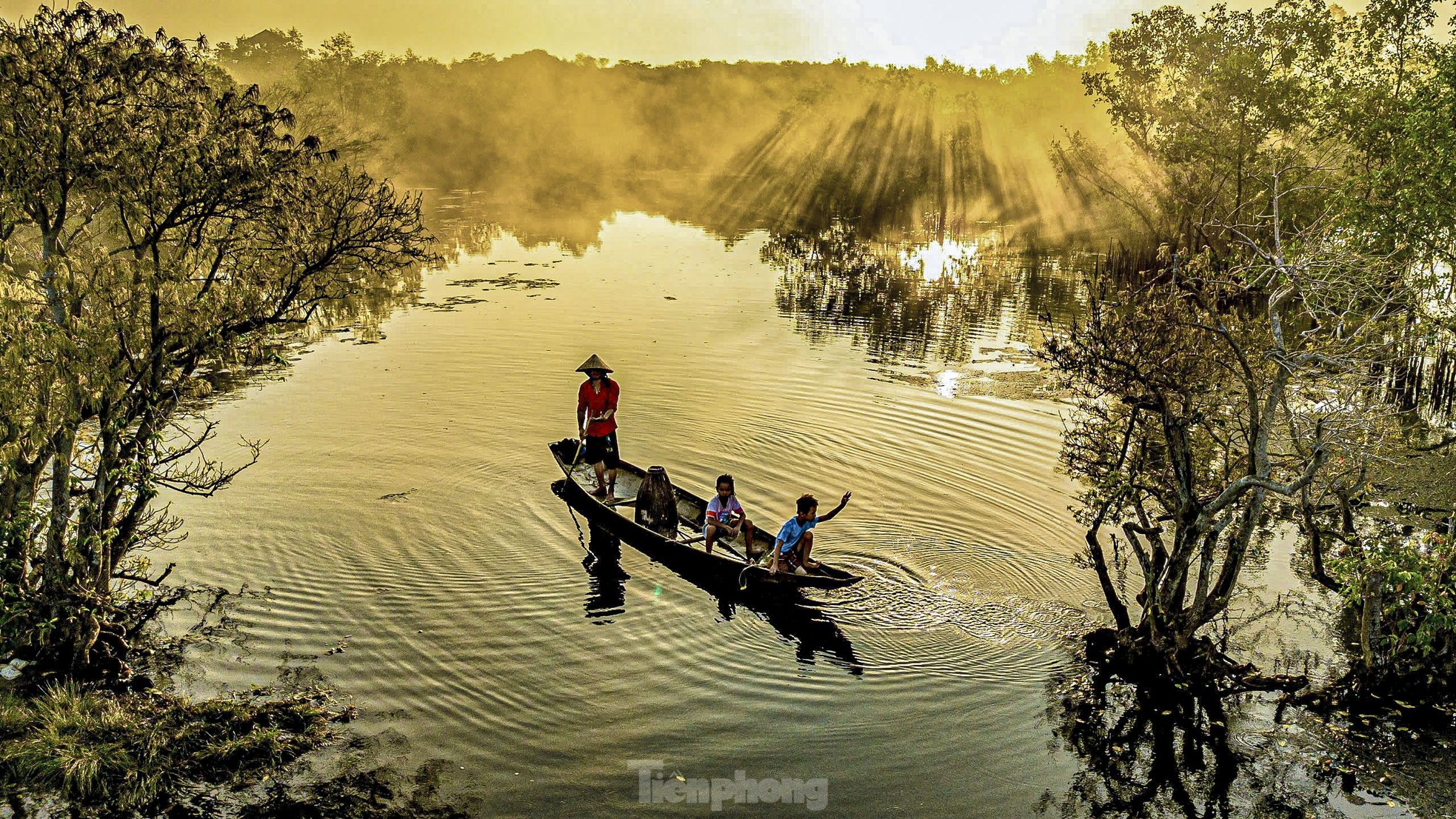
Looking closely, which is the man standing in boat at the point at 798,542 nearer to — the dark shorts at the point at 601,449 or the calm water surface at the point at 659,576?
A: the calm water surface at the point at 659,576

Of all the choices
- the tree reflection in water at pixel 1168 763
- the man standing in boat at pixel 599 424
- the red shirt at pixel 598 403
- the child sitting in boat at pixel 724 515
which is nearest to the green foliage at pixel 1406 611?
the tree reflection in water at pixel 1168 763

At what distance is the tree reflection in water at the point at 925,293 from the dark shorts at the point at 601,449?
983cm

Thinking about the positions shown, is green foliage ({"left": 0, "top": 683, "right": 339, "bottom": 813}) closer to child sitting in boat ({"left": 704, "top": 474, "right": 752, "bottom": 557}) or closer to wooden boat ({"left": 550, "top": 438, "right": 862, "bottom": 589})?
wooden boat ({"left": 550, "top": 438, "right": 862, "bottom": 589})

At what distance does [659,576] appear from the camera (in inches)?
540

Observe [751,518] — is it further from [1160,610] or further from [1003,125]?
[1003,125]

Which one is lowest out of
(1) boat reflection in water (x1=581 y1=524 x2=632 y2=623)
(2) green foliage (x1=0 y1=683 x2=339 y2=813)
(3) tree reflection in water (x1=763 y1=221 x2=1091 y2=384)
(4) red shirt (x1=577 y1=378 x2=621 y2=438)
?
(2) green foliage (x1=0 y1=683 x2=339 y2=813)

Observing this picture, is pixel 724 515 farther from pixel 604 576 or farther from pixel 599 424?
pixel 599 424

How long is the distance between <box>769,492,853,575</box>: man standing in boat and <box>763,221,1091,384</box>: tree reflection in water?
33.5 feet

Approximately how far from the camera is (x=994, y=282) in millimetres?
38188

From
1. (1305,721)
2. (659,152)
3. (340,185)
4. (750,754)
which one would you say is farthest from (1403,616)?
(659,152)

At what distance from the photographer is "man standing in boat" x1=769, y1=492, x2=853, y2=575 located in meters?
12.2

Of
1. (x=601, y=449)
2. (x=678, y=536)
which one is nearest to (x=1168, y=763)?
(x=678, y=536)

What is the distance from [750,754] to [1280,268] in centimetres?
668

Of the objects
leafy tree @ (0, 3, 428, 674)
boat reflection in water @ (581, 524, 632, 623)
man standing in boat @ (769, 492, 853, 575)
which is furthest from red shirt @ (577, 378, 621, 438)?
leafy tree @ (0, 3, 428, 674)
